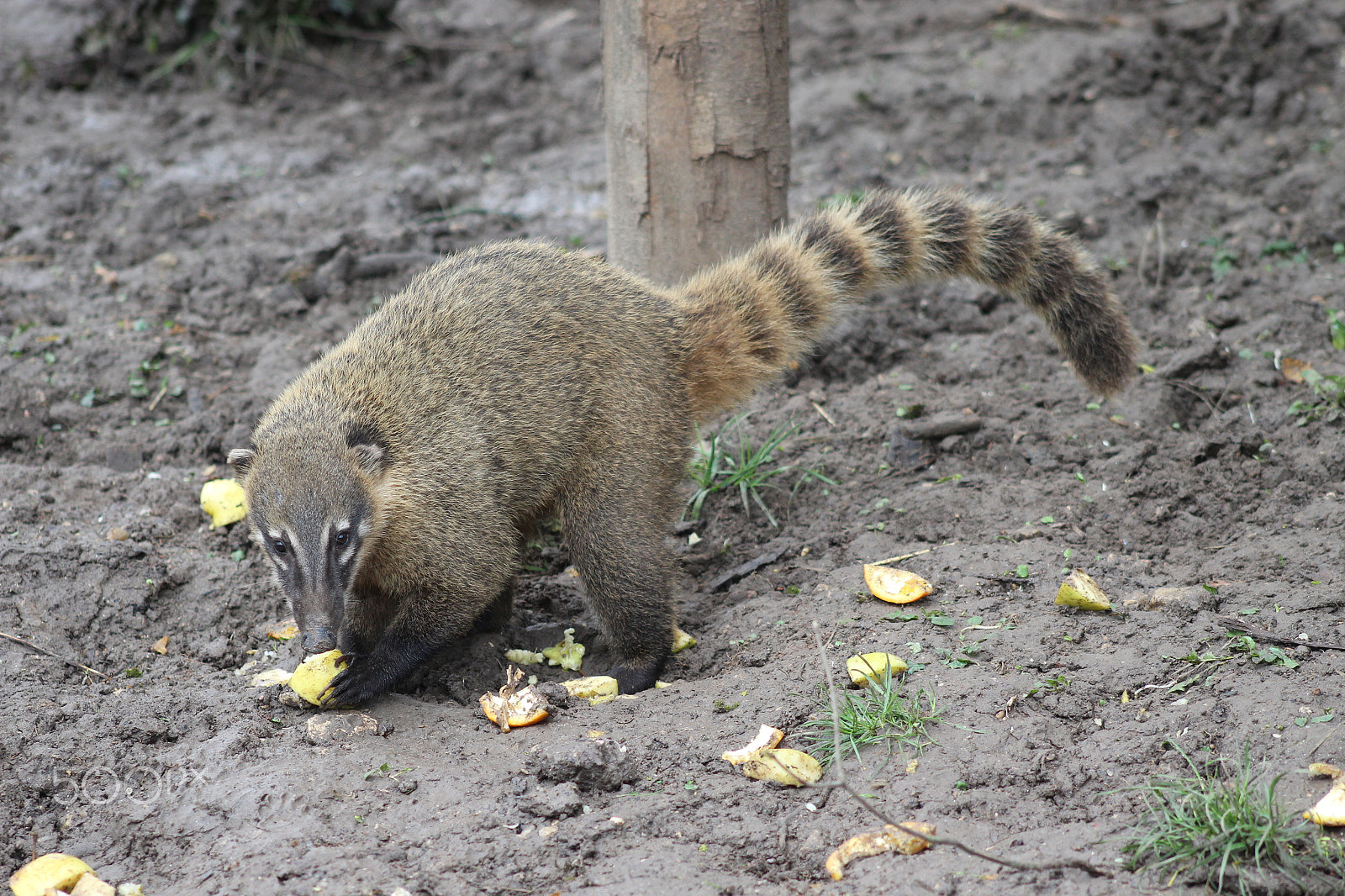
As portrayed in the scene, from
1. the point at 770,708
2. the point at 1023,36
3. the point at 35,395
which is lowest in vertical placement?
the point at 770,708

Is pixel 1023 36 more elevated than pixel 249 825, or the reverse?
pixel 1023 36

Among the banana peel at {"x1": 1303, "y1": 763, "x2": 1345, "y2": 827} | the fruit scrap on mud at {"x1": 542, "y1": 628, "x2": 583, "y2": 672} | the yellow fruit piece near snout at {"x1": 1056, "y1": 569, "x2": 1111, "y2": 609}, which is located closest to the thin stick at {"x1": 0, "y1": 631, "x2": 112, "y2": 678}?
the fruit scrap on mud at {"x1": 542, "y1": 628, "x2": 583, "y2": 672}

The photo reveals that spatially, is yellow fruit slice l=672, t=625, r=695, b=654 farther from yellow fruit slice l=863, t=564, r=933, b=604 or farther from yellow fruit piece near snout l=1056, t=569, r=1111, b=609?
yellow fruit piece near snout l=1056, t=569, r=1111, b=609

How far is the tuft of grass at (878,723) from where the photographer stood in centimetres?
341

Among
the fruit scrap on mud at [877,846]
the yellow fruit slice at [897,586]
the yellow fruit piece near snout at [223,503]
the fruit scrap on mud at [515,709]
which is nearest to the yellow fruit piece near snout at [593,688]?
the fruit scrap on mud at [515,709]

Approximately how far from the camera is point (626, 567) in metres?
4.34

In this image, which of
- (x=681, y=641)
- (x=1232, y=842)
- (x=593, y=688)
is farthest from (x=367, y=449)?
(x=1232, y=842)

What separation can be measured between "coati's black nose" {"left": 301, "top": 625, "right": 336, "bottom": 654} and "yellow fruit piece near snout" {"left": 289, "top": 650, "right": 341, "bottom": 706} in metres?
0.14

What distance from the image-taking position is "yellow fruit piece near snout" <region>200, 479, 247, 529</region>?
16.5 ft

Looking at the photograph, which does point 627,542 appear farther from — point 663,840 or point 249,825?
point 249,825

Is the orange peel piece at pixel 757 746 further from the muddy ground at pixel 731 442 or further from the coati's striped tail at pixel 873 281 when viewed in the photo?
the coati's striped tail at pixel 873 281

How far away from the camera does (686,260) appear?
5.55 meters

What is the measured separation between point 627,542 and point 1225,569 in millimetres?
2248

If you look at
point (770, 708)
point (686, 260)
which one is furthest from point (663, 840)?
point (686, 260)
